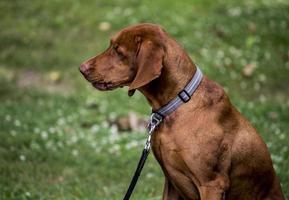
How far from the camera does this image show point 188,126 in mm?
4758

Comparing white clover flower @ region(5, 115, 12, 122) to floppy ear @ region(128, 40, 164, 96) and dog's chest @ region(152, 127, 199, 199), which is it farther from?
floppy ear @ region(128, 40, 164, 96)

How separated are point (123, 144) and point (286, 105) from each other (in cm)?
331

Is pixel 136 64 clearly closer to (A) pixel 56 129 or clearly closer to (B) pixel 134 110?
(A) pixel 56 129

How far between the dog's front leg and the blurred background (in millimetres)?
1695

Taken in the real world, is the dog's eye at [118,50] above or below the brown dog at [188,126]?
above

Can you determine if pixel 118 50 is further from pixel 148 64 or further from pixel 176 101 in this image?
pixel 176 101

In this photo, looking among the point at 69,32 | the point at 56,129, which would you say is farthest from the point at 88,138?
the point at 69,32

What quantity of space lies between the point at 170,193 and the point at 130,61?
1.15m

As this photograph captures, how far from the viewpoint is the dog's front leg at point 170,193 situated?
5.14 meters

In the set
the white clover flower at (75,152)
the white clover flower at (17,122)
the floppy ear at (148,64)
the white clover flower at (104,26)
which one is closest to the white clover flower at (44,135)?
the white clover flower at (17,122)

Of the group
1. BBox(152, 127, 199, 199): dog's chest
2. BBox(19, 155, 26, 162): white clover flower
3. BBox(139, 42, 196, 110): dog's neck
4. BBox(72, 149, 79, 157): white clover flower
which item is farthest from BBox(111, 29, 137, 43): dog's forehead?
BBox(72, 149, 79, 157): white clover flower

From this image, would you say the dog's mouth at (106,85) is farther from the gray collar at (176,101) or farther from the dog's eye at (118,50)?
the gray collar at (176,101)

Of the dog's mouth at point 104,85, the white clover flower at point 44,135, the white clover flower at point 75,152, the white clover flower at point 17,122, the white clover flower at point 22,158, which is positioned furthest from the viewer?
the white clover flower at point 17,122

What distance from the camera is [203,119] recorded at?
15.7 feet
